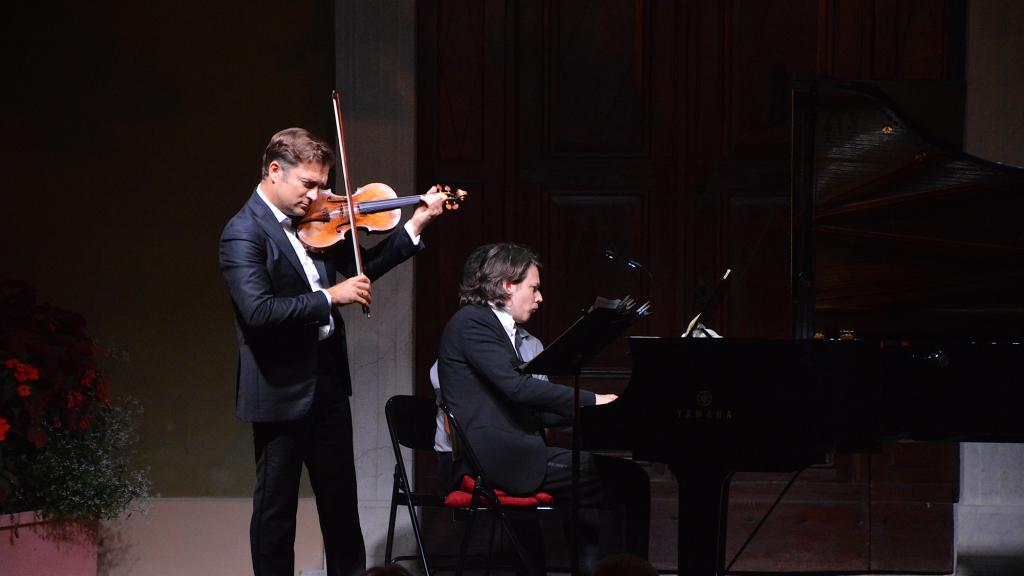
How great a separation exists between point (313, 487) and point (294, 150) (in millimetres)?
1022

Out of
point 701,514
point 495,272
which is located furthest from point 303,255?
point 701,514

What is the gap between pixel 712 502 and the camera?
3188mm

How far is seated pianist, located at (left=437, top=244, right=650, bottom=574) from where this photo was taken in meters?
3.93

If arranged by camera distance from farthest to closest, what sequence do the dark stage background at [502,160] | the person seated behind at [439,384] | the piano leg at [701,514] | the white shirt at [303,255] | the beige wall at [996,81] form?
the dark stage background at [502,160] → the beige wall at [996,81] → the person seated behind at [439,384] → the white shirt at [303,255] → the piano leg at [701,514]

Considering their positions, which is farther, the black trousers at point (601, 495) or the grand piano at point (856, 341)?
the black trousers at point (601, 495)

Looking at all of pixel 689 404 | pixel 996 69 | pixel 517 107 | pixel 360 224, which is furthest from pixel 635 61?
pixel 689 404

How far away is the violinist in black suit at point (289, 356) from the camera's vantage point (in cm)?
335

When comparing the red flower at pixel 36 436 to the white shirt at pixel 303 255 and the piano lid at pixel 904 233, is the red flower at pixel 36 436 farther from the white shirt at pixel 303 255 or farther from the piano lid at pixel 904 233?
the piano lid at pixel 904 233

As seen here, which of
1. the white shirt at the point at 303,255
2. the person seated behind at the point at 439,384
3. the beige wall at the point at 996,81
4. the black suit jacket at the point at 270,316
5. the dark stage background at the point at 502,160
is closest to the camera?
the black suit jacket at the point at 270,316

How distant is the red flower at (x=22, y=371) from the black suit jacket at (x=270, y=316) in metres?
1.00

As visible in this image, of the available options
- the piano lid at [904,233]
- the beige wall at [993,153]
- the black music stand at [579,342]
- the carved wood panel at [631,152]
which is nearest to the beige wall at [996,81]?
the beige wall at [993,153]

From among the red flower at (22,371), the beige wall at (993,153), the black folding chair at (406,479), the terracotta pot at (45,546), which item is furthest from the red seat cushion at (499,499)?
the beige wall at (993,153)

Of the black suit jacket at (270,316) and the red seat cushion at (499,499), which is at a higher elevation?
the black suit jacket at (270,316)

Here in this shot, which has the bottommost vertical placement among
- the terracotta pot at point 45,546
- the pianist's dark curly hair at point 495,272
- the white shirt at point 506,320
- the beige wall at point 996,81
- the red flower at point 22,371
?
the terracotta pot at point 45,546
